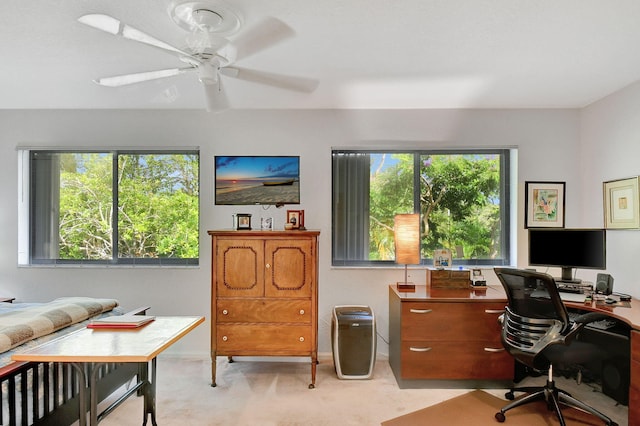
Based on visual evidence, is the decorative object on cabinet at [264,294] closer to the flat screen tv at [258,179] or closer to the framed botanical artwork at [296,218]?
the framed botanical artwork at [296,218]

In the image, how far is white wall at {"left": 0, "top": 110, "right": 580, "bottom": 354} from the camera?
3529 millimetres

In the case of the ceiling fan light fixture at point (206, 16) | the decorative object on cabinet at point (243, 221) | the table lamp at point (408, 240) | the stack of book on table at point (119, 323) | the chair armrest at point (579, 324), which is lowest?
the chair armrest at point (579, 324)

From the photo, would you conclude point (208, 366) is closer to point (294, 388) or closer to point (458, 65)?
point (294, 388)

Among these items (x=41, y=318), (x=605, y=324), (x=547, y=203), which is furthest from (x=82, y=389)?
(x=547, y=203)

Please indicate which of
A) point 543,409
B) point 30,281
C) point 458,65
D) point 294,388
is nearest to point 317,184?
point 458,65

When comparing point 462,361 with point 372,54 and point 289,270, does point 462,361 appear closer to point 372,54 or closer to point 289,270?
point 289,270

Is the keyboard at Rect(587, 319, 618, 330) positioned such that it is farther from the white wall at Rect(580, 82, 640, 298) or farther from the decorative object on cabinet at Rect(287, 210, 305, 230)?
the decorative object on cabinet at Rect(287, 210, 305, 230)

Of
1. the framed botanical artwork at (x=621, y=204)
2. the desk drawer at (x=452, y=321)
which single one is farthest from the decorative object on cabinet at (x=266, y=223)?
the framed botanical artwork at (x=621, y=204)

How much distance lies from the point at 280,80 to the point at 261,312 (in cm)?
186

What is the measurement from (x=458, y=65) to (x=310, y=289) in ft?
6.72

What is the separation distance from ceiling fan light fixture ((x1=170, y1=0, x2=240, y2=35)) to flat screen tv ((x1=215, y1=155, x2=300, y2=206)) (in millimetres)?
1663

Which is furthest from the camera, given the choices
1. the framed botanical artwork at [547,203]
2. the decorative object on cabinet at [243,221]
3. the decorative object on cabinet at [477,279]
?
the framed botanical artwork at [547,203]

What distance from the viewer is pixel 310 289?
2938mm

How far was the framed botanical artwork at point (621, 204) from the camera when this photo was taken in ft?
9.29
